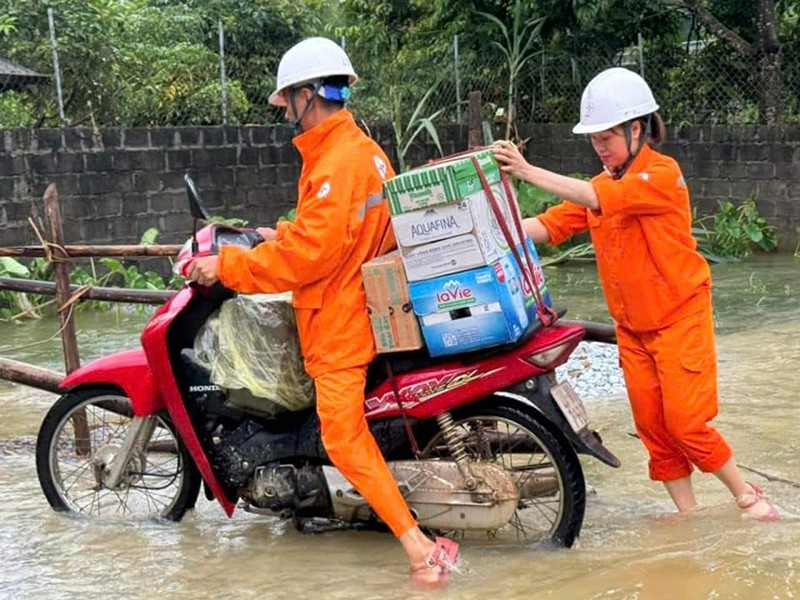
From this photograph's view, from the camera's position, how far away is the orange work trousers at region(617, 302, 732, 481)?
4188mm

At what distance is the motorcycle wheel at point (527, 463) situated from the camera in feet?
13.2

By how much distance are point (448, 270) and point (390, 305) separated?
249 mm

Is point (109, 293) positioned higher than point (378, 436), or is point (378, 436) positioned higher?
point (109, 293)

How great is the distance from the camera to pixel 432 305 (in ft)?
12.8

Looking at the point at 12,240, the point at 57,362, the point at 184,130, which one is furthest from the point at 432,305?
the point at 184,130

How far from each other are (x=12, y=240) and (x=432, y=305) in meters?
7.51

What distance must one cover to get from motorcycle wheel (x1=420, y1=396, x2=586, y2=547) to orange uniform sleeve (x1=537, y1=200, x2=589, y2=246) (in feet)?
2.73

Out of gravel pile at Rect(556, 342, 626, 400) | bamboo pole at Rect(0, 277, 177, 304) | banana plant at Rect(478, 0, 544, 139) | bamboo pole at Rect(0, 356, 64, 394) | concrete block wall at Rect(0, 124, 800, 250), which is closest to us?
bamboo pole at Rect(0, 356, 64, 394)

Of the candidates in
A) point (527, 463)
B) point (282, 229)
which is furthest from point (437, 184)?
point (527, 463)

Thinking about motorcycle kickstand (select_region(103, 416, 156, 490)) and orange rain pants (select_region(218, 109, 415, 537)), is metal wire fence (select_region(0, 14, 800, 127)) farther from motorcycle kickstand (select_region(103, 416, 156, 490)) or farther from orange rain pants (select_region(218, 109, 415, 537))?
orange rain pants (select_region(218, 109, 415, 537))

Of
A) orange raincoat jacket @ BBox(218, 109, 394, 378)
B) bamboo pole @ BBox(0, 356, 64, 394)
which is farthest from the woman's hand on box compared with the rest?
bamboo pole @ BBox(0, 356, 64, 394)

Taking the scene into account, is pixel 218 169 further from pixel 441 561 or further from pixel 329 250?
pixel 441 561

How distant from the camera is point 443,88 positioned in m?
14.5

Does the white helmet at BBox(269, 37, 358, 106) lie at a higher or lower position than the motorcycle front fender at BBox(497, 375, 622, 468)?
higher
